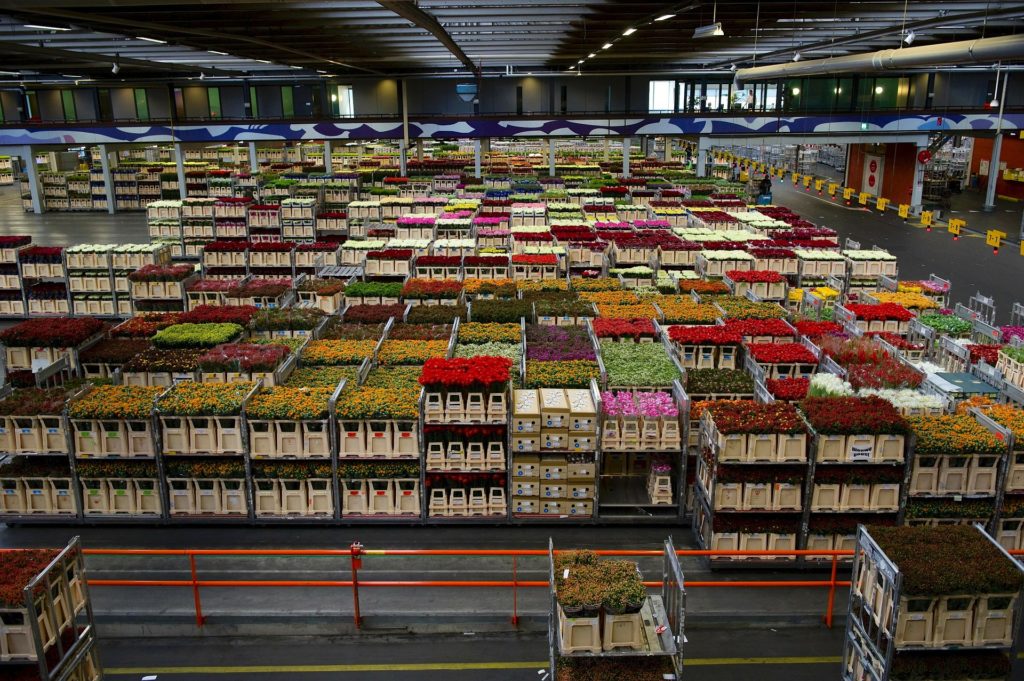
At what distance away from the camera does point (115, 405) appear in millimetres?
11516

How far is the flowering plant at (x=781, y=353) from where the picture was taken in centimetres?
1366

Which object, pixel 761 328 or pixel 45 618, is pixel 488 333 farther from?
pixel 45 618

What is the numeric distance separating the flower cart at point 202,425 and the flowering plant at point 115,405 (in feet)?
0.83

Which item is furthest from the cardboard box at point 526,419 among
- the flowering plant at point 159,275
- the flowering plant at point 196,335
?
the flowering plant at point 159,275

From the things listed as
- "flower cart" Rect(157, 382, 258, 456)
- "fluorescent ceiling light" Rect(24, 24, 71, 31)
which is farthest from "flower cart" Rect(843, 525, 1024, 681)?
"fluorescent ceiling light" Rect(24, 24, 71, 31)

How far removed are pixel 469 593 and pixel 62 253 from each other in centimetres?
1934

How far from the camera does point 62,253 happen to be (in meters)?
23.4

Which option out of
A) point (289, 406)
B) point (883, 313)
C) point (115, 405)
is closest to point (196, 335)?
point (115, 405)

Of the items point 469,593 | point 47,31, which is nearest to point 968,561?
point 469,593

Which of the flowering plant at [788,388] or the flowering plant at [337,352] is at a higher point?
the flowering plant at [337,352]

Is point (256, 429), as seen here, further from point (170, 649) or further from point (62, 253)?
point (62, 253)

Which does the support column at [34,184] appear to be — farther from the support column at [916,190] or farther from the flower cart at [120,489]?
the support column at [916,190]

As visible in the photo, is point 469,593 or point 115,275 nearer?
point 469,593

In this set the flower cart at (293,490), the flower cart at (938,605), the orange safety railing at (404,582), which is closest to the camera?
the flower cart at (938,605)
